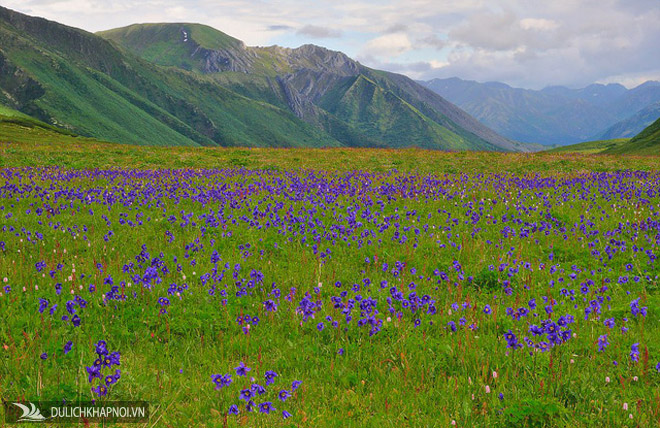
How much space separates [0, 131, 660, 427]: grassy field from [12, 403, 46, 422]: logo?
12 cm

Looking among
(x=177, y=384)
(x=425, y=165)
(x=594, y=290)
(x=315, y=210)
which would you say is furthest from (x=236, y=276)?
(x=425, y=165)

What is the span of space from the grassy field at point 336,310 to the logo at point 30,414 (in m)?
0.12

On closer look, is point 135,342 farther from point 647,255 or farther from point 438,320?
point 647,255

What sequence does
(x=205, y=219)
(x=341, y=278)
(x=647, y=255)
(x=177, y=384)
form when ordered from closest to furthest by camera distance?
(x=177, y=384), (x=341, y=278), (x=647, y=255), (x=205, y=219)

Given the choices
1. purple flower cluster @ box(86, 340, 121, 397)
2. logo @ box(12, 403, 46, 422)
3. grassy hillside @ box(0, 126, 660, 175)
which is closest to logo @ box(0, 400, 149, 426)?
logo @ box(12, 403, 46, 422)

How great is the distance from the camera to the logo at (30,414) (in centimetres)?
378

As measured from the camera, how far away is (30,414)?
3816mm

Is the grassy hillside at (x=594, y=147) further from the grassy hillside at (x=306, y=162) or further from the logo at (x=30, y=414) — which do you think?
the logo at (x=30, y=414)

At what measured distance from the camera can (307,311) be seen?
18.6ft

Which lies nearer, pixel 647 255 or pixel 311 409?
pixel 311 409

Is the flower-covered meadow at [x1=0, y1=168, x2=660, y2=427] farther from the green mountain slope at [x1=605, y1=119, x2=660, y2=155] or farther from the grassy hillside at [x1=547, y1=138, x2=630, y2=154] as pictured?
the grassy hillside at [x1=547, y1=138, x2=630, y2=154]

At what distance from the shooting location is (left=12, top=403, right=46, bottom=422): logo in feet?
12.4

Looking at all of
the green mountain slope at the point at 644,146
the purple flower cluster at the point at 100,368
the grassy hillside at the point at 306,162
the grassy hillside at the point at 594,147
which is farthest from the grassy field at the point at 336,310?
the grassy hillside at the point at 594,147

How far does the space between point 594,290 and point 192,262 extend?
7317 mm
